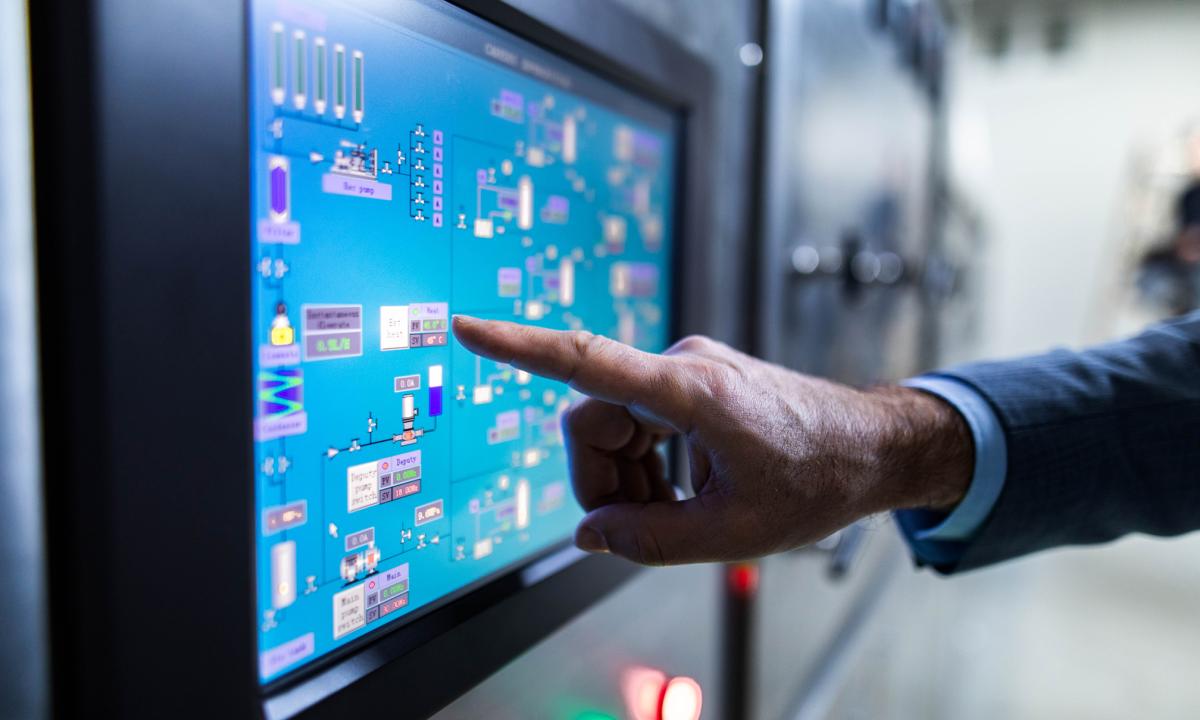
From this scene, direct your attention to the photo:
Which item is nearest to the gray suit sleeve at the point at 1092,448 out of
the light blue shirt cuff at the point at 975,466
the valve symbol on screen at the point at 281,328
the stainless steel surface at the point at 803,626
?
the light blue shirt cuff at the point at 975,466

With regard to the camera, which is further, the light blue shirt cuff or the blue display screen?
the light blue shirt cuff

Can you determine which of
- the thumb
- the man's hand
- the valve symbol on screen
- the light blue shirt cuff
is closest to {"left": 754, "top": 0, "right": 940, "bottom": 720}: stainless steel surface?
the light blue shirt cuff

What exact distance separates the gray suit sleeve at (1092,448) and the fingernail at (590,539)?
36cm

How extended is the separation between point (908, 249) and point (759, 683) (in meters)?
1.05

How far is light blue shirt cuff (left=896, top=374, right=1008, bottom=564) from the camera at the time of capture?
649 millimetres

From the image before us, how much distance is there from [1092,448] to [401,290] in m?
0.57

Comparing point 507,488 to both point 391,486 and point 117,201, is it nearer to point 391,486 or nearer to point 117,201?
point 391,486

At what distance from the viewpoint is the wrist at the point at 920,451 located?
0.59 metres

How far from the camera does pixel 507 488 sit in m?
0.56

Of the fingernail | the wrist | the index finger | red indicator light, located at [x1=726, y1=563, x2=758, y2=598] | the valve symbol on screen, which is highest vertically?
the valve symbol on screen

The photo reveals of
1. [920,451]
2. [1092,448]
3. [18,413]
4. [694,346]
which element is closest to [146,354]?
[18,413]

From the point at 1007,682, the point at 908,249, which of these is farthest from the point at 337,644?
the point at 1007,682

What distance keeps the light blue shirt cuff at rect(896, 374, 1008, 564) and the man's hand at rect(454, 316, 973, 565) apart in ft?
0.11

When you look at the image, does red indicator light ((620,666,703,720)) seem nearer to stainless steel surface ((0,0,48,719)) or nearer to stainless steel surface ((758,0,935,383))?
stainless steel surface ((758,0,935,383))
